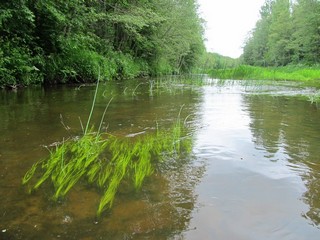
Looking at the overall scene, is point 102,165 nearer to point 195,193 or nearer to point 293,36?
point 195,193

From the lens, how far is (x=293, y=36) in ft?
124

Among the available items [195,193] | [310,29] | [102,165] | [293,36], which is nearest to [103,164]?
[102,165]

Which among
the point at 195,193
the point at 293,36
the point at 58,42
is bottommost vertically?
the point at 195,193

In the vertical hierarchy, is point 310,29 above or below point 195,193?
above

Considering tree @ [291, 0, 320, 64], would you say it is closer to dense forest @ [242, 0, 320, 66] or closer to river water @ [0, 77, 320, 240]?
dense forest @ [242, 0, 320, 66]

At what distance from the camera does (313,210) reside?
5.98 ft

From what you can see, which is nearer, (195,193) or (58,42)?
(195,193)

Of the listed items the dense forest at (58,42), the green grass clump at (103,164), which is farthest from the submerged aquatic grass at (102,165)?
the dense forest at (58,42)

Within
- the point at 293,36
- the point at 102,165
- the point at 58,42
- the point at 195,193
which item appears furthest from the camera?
the point at 293,36

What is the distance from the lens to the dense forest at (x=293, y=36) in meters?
32.6

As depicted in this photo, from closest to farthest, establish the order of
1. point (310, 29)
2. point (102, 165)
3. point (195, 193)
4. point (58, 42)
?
point (195, 193) → point (102, 165) → point (58, 42) → point (310, 29)

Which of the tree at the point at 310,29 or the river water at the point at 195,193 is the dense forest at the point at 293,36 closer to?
the tree at the point at 310,29

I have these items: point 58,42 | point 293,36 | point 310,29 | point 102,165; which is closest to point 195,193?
point 102,165

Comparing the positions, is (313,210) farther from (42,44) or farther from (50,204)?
(42,44)
